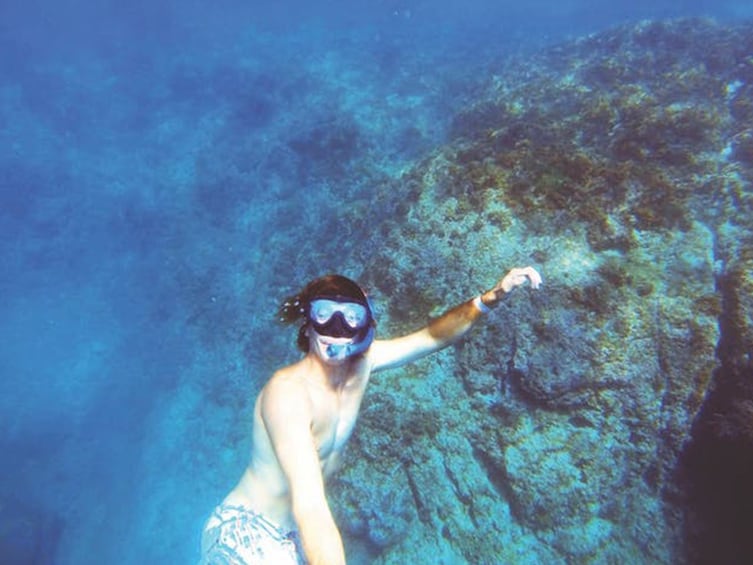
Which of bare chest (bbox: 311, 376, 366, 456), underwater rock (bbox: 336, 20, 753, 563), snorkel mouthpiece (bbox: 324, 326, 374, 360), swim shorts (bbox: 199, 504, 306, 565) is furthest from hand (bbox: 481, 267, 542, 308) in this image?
swim shorts (bbox: 199, 504, 306, 565)

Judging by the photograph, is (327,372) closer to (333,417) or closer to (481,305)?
(333,417)

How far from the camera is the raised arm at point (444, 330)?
3.58 meters

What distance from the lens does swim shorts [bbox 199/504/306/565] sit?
3078 mm

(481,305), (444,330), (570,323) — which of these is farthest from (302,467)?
(570,323)

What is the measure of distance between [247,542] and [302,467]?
4.33ft

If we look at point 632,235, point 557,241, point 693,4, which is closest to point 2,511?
point 557,241

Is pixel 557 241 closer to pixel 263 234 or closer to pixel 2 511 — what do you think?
pixel 263 234

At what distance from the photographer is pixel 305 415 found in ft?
8.54

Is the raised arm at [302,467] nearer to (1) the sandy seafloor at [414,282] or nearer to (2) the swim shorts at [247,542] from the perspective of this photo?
(2) the swim shorts at [247,542]

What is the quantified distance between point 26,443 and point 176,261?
728 centimetres

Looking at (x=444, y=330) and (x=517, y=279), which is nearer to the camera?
(x=517, y=279)

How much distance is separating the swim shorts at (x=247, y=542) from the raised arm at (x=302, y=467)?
1083 millimetres

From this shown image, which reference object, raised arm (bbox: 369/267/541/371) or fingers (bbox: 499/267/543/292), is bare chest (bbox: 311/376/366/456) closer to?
raised arm (bbox: 369/267/541/371)

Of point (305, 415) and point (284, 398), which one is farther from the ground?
point (284, 398)
